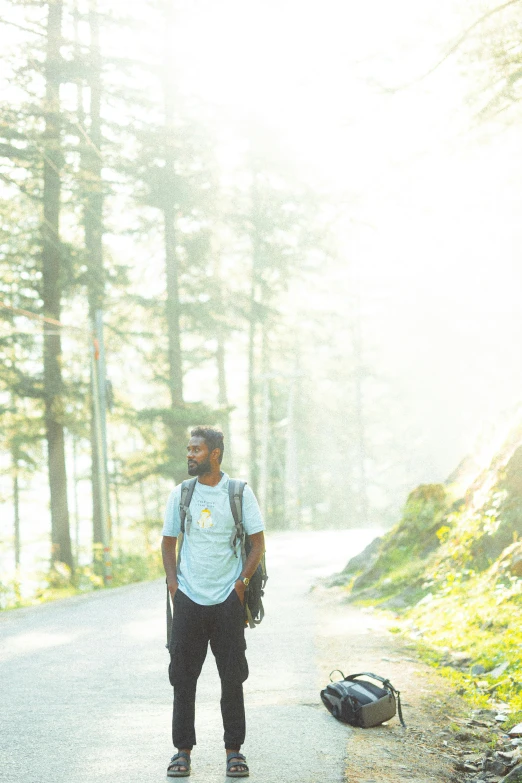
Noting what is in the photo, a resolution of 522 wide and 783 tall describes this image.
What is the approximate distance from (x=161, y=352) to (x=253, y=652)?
2193 centimetres

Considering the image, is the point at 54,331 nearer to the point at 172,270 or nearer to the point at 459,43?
the point at 172,270

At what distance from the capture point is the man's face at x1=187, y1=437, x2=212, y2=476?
5832 mm

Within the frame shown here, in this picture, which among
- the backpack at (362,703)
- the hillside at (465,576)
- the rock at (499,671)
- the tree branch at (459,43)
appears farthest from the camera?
the tree branch at (459,43)

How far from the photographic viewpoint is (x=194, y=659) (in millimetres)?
5781

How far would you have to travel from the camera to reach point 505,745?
6.76 metres

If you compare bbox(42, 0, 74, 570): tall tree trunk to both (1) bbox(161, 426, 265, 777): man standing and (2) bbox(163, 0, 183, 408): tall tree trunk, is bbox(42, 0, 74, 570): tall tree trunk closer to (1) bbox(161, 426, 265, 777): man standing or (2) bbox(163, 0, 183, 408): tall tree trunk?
(2) bbox(163, 0, 183, 408): tall tree trunk

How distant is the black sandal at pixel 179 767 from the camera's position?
18.3 ft

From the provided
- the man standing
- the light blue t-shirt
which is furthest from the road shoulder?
the light blue t-shirt

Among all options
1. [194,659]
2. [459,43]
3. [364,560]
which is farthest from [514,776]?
[364,560]

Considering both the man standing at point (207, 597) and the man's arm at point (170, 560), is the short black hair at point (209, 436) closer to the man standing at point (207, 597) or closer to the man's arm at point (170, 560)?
the man standing at point (207, 597)

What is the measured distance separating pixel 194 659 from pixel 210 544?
2.28 feet

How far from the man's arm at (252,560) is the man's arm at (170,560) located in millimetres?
389

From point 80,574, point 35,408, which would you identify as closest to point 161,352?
point 35,408

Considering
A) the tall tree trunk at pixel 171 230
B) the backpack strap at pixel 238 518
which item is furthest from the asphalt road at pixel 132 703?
the tall tree trunk at pixel 171 230
